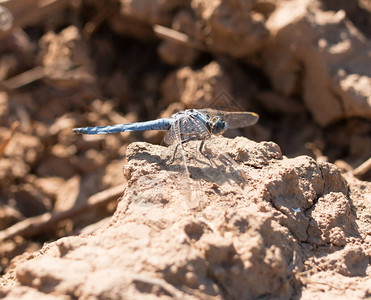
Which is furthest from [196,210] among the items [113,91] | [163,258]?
[113,91]

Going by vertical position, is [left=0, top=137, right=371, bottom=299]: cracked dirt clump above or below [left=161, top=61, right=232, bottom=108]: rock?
above

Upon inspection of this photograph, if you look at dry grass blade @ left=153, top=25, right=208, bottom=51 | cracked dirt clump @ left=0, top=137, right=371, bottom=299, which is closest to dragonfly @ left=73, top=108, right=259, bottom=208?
cracked dirt clump @ left=0, top=137, right=371, bottom=299

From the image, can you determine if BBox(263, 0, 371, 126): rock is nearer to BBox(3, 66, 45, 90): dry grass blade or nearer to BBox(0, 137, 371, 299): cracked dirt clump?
BBox(0, 137, 371, 299): cracked dirt clump

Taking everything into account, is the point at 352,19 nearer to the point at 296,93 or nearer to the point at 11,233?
the point at 296,93

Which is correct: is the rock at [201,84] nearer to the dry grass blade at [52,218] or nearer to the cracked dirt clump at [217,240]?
the dry grass blade at [52,218]

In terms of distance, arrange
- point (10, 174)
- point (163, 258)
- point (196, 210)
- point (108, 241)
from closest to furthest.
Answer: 1. point (163, 258)
2. point (108, 241)
3. point (196, 210)
4. point (10, 174)

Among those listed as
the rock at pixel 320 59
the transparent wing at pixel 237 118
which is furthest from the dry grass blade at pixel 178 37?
the transparent wing at pixel 237 118
